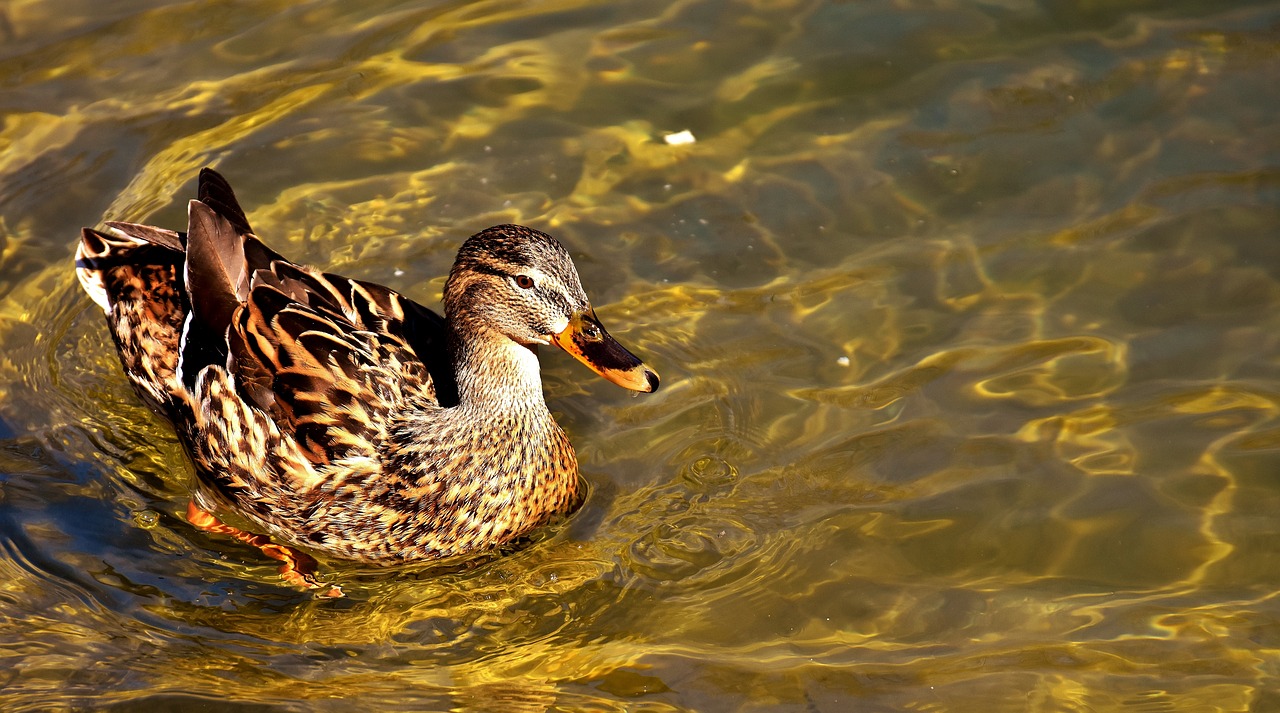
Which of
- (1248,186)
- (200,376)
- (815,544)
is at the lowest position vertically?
(815,544)

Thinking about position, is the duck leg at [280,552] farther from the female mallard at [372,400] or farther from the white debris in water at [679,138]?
the white debris in water at [679,138]

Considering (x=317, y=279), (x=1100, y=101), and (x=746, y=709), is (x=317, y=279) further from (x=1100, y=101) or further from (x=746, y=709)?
(x=1100, y=101)

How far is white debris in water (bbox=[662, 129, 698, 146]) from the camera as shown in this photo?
25.3 feet

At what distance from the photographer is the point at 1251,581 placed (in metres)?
5.13

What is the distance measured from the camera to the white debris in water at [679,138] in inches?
303

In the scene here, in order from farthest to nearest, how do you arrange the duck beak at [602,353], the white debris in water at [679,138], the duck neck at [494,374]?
1. the white debris in water at [679,138]
2. the duck neck at [494,374]
3. the duck beak at [602,353]

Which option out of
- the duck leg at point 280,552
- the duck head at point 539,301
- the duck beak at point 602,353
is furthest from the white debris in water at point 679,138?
the duck leg at point 280,552

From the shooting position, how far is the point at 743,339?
6555 mm

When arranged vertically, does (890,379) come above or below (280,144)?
below

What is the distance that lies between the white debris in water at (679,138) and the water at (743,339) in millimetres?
41

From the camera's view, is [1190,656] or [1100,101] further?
[1100,101]

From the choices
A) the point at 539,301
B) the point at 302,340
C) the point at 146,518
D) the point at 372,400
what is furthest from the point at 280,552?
the point at 539,301

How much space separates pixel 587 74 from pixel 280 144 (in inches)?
76.6

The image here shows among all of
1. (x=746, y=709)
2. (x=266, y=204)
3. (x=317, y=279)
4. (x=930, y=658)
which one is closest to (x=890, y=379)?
(x=930, y=658)
